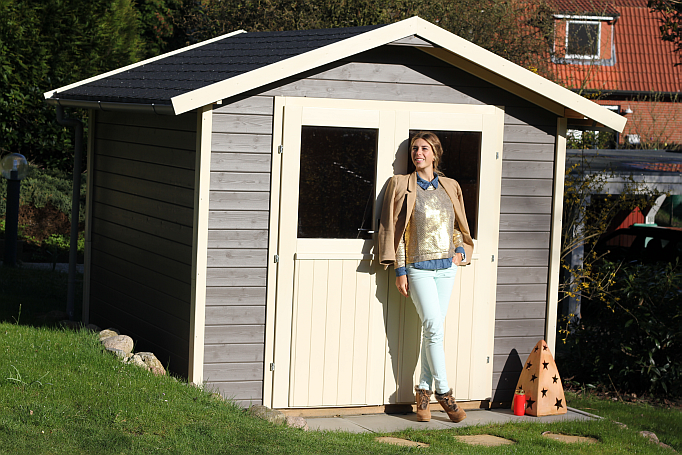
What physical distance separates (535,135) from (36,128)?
10.6m

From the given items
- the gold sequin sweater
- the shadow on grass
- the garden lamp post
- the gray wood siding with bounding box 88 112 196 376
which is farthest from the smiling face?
the garden lamp post

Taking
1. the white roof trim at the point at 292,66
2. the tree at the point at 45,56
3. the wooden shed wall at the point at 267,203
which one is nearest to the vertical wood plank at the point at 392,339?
the wooden shed wall at the point at 267,203

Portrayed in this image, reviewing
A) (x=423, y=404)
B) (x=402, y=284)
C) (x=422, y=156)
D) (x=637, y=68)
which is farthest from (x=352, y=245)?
(x=637, y=68)

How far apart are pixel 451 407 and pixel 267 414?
149cm

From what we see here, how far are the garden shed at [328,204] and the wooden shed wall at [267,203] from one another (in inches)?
0.4

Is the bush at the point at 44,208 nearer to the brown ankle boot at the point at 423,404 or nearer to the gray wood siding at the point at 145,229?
the gray wood siding at the point at 145,229

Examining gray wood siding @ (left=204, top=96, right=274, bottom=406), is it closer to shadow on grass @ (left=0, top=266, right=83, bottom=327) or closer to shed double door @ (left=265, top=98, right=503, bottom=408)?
shed double door @ (left=265, top=98, right=503, bottom=408)

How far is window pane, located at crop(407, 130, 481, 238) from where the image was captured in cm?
680

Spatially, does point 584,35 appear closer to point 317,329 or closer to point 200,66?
point 200,66

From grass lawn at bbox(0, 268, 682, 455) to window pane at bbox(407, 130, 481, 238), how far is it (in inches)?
69.5

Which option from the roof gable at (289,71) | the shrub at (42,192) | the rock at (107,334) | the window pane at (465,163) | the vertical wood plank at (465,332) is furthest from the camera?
the shrub at (42,192)

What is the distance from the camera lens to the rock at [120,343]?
686 cm

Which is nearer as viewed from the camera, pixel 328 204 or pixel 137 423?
pixel 137 423

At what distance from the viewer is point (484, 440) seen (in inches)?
244
